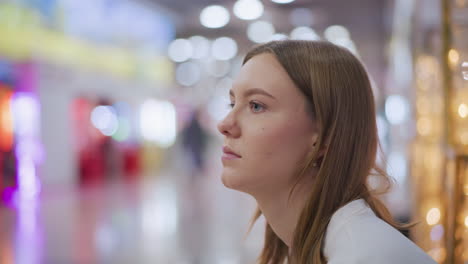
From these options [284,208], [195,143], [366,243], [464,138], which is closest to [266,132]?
[284,208]

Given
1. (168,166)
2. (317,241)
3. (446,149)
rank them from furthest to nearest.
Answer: (168,166) < (446,149) < (317,241)

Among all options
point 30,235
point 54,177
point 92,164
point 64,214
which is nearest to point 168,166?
point 92,164

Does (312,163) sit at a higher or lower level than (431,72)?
lower

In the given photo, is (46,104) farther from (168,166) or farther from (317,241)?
(317,241)

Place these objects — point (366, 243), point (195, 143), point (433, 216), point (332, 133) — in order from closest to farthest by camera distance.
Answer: point (366, 243) < point (332, 133) < point (433, 216) < point (195, 143)

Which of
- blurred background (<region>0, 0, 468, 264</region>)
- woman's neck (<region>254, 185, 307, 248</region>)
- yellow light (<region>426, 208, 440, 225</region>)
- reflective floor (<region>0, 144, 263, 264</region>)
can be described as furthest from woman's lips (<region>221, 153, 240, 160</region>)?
yellow light (<region>426, 208, 440, 225</region>)

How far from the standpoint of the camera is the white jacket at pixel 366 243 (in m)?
0.93

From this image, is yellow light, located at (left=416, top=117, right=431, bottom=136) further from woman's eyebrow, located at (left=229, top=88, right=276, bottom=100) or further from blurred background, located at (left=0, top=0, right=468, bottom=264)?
woman's eyebrow, located at (left=229, top=88, right=276, bottom=100)

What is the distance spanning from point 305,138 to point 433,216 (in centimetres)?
203

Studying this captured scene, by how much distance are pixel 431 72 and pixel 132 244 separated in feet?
12.3

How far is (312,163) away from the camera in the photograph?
1195 mm

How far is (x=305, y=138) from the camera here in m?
1.20

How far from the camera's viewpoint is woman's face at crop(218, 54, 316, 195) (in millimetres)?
1173

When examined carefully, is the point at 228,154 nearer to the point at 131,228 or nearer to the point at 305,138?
the point at 305,138
